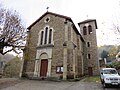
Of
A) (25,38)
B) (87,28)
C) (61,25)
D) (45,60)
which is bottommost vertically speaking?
(45,60)

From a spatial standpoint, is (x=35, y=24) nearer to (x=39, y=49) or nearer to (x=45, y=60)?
(x=39, y=49)

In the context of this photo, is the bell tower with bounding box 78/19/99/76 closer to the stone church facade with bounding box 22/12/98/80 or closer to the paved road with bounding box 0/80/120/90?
the stone church facade with bounding box 22/12/98/80

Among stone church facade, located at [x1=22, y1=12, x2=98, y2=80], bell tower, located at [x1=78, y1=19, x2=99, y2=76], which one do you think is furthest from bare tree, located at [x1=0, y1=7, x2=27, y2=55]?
bell tower, located at [x1=78, y1=19, x2=99, y2=76]

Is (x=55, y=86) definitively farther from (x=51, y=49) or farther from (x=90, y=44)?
(x=90, y=44)

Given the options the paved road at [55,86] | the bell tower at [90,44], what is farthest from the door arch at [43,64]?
the bell tower at [90,44]

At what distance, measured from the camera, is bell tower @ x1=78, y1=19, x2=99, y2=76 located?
29.7m

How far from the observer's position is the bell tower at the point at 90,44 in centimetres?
2970

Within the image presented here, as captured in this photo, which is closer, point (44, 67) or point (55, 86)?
point (55, 86)

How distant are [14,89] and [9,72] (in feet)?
97.4

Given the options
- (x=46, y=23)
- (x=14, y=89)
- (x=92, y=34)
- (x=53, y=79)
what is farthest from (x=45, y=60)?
(x=92, y=34)

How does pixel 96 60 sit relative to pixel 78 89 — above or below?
above

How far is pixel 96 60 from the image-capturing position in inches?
1171

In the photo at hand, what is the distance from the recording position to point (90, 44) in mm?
31688

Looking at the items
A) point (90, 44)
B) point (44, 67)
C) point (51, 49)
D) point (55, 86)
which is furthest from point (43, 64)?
point (90, 44)
